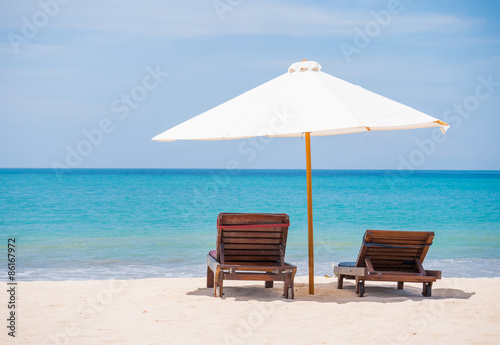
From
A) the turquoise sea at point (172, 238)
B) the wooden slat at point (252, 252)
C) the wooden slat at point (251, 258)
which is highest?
the wooden slat at point (252, 252)

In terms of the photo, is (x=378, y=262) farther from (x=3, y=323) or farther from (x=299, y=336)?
(x=3, y=323)

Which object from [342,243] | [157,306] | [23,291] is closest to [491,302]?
[157,306]

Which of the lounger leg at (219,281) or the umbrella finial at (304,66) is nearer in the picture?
the lounger leg at (219,281)

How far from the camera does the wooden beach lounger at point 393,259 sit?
5695 millimetres

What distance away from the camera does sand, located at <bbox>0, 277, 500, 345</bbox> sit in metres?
4.21

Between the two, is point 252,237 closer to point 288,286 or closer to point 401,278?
point 288,286

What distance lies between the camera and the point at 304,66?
5824 mm

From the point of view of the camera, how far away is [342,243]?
549 inches

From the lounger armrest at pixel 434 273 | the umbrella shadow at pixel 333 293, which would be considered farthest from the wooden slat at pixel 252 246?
the lounger armrest at pixel 434 273

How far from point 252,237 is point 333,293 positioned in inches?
48.2

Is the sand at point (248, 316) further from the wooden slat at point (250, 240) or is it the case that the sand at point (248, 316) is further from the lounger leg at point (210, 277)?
the wooden slat at point (250, 240)

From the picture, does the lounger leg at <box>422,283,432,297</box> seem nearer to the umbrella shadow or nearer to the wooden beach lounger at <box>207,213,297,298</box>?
the umbrella shadow

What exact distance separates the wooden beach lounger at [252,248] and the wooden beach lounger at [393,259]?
77 cm

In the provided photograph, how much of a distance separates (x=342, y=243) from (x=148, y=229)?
20.6 ft
